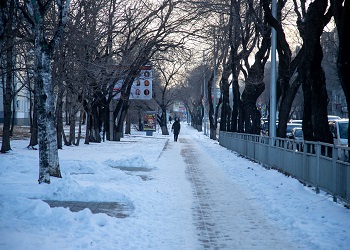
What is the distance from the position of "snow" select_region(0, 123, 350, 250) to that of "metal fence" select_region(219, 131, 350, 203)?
316mm

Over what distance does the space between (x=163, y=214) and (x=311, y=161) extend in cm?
468

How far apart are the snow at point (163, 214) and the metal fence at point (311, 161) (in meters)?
0.32

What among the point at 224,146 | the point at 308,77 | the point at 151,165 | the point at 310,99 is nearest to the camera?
the point at 308,77

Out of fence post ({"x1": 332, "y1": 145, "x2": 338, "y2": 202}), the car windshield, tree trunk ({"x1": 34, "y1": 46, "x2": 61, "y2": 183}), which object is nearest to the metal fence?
fence post ({"x1": 332, "y1": 145, "x2": 338, "y2": 202})

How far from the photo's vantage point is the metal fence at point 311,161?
10070 millimetres

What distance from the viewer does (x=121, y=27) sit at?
87.9 ft

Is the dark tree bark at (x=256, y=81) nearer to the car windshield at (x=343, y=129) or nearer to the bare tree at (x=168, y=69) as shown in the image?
the bare tree at (x=168, y=69)

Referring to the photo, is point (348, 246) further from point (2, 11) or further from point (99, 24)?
point (99, 24)

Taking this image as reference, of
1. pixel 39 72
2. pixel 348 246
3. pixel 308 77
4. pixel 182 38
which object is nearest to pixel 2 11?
pixel 39 72

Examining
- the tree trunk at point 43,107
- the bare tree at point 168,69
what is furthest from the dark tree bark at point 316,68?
the bare tree at point 168,69

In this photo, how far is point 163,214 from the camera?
9.66 m

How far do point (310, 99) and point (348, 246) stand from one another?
Answer: 986 centimetres

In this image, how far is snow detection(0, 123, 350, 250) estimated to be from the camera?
23.7 ft

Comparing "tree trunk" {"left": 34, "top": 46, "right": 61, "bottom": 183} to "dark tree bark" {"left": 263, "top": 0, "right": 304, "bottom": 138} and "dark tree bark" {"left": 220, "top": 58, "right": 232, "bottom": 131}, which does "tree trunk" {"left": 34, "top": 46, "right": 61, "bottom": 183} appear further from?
"dark tree bark" {"left": 220, "top": 58, "right": 232, "bottom": 131}
